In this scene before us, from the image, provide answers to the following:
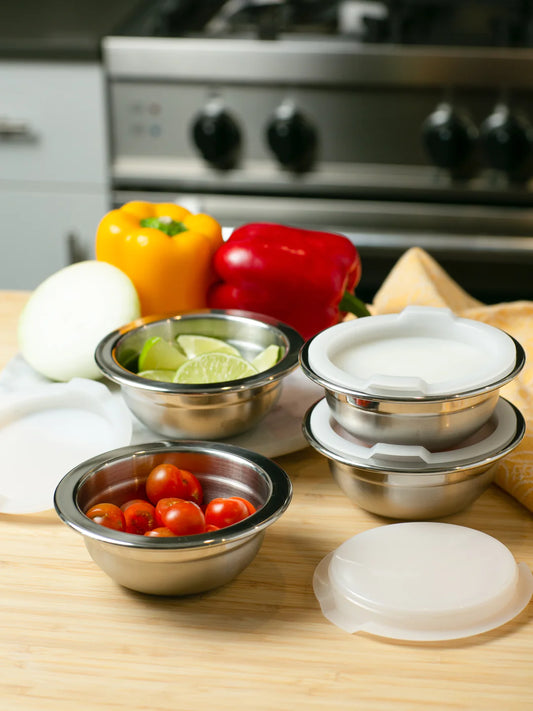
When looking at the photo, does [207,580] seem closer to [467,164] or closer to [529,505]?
[529,505]

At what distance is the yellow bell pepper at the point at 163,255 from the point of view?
1104mm

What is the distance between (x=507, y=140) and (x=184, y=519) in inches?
52.5

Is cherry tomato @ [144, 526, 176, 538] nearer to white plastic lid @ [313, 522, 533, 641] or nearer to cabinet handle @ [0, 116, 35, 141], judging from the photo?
white plastic lid @ [313, 522, 533, 641]

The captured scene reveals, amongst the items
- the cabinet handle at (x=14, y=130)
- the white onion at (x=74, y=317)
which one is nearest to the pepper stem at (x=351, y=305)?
the white onion at (x=74, y=317)

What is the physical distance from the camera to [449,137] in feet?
5.75

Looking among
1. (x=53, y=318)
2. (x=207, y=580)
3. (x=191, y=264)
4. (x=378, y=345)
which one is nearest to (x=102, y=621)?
(x=207, y=580)

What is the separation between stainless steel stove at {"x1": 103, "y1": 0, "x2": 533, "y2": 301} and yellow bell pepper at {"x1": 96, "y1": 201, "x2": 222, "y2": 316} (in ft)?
2.39

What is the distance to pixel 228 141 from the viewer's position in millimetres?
1851

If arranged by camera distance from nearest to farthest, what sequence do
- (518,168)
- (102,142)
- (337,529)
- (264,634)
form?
(264,634) → (337,529) → (518,168) → (102,142)

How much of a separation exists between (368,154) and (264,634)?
1379 millimetres

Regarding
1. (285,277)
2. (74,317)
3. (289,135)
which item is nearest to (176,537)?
(74,317)

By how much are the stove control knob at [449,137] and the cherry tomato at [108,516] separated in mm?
1299

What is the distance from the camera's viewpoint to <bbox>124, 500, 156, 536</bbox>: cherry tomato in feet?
2.21

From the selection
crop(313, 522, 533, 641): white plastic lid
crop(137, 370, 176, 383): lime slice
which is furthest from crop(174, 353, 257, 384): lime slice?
crop(313, 522, 533, 641): white plastic lid
